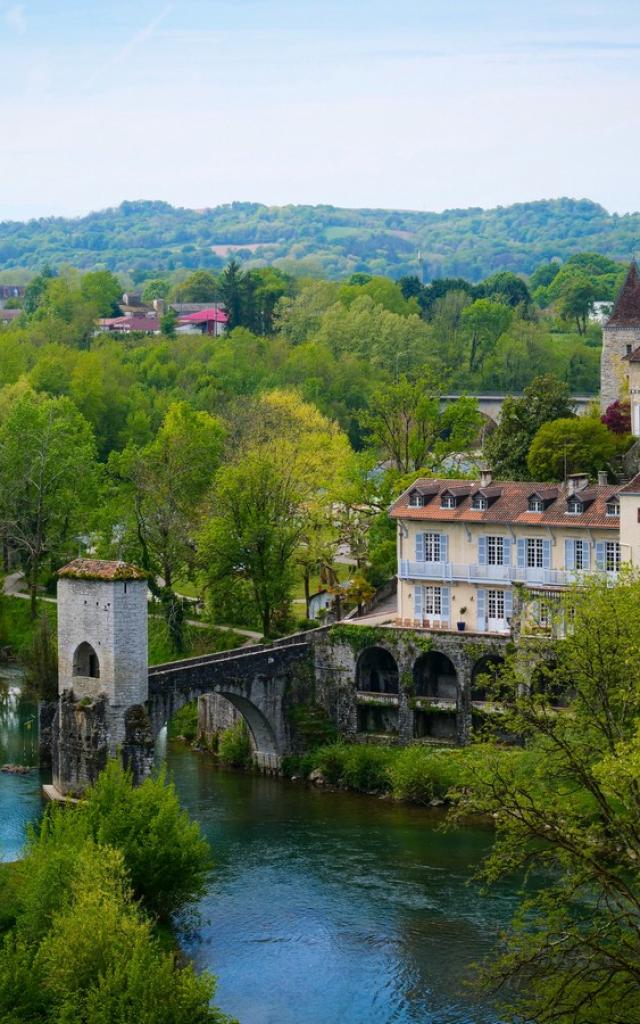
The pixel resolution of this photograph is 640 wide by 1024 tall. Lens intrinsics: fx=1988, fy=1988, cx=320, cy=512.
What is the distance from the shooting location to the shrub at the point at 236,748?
71625mm

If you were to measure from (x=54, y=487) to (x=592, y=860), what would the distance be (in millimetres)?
57643

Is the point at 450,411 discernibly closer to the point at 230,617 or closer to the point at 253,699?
the point at 230,617

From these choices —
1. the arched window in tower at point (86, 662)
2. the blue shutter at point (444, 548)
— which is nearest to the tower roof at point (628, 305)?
the blue shutter at point (444, 548)

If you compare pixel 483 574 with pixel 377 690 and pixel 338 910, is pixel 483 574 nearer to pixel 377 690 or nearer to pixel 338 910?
pixel 377 690

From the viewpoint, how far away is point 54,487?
314ft

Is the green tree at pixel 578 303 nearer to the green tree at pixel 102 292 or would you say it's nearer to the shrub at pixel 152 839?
the green tree at pixel 102 292

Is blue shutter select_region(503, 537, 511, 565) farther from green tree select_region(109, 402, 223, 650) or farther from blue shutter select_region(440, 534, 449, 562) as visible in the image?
green tree select_region(109, 402, 223, 650)

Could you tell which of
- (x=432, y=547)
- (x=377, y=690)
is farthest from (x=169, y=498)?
(x=432, y=547)

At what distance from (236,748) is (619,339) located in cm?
4421

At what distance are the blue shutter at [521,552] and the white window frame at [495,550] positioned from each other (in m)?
0.66

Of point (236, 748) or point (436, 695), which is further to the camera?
point (436, 695)

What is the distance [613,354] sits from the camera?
107 meters

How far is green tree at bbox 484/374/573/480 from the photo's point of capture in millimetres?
88250

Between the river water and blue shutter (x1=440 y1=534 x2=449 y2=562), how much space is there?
33.4 ft
